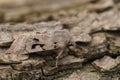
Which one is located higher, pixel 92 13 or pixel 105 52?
pixel 92 13

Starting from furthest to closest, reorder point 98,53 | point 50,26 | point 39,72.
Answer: point 50,26
point 98,53
point 39,72

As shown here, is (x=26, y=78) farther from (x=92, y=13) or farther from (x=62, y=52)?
(x=92, y=13)

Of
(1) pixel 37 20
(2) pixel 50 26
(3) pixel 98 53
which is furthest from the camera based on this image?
(1) pixel 37 20

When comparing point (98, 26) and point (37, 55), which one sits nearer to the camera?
point (37, 55)

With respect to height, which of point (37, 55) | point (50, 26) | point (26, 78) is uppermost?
point (50, 26)

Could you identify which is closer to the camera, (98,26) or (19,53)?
(19,53)

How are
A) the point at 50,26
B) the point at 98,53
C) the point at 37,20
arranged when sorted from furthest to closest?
the point at 37,20, the point at 50,26, the point at 98,53

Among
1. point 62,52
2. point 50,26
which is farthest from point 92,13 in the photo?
point 62,52

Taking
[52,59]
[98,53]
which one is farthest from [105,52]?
[52,59]

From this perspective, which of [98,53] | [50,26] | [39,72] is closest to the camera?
[39,72]

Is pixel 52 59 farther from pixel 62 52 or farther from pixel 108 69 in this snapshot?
pixel 108 69
